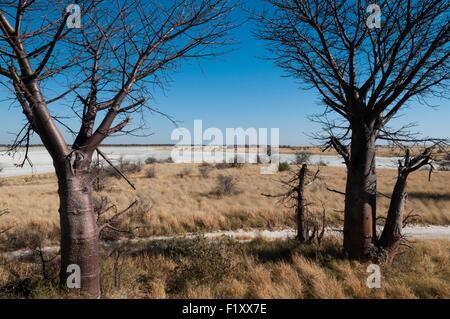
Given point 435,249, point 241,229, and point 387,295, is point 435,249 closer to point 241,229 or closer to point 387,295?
point 387,295

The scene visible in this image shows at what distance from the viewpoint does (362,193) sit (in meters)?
5.18

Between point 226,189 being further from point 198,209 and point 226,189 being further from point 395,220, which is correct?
point 395,220

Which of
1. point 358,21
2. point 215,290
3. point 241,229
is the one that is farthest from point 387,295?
point 241,229

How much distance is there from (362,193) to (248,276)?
2.27 metres

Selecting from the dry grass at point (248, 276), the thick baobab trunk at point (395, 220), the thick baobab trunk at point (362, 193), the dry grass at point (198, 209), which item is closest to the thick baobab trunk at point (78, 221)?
the dry grass at point (248, 276)

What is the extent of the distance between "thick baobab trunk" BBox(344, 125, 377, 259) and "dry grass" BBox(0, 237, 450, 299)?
402 mm

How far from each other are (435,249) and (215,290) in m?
4.97

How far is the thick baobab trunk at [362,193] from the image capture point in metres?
5.19

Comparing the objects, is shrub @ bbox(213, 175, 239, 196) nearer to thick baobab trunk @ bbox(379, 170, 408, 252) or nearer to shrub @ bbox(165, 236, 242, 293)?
shrub @ bbox(165, 236, 242, 293)

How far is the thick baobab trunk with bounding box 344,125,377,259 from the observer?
5.19 m

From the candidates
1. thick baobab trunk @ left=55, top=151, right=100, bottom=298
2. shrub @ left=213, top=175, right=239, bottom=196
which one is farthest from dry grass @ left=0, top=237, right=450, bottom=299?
shrub @ left=213, top=175, right=239, bottom=196

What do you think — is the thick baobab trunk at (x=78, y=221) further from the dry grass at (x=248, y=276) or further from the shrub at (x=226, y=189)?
the shrub at (x=226, y=189)

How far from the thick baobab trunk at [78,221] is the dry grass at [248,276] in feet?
0.99

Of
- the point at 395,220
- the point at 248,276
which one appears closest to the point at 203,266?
the point at 248,276
